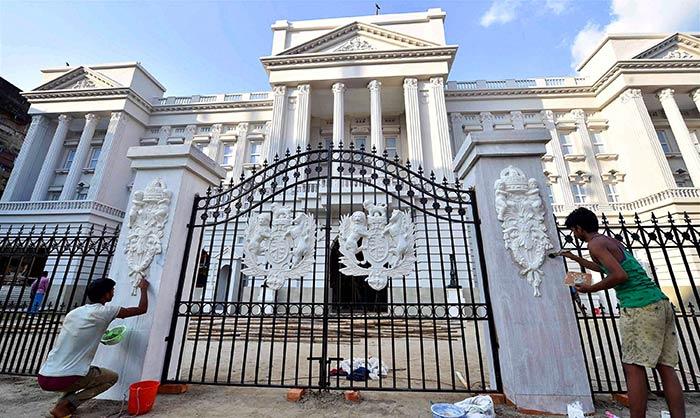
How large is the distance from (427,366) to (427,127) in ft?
48.7

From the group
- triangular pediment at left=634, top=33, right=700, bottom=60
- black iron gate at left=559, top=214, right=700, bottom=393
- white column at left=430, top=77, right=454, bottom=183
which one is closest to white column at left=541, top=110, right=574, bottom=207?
triangular pediment at left=634, top=33, right=700, bottom=60

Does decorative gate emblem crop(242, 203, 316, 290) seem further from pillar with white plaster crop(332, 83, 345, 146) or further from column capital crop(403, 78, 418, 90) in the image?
column capital crop(403, 78, 418, 90)

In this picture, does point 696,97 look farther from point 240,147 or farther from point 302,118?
point 240,147

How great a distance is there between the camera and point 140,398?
2809 millimetres

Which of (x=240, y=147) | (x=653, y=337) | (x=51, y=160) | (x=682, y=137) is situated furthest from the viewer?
(x=240, y=147)

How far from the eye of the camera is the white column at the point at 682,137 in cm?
1694

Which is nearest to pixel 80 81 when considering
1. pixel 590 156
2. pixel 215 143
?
pixel 215 143

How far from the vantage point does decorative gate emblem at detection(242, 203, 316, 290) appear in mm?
3596

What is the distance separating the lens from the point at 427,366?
16.6ft

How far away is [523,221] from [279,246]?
9.02 feet

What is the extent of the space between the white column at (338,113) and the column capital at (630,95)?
17.5 meters

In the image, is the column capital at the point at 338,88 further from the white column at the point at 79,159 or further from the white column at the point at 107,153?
the white column at the point at 79,159

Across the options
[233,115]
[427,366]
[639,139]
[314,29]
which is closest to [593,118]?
[639,139]

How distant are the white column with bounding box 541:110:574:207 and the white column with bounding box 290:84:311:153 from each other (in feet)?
51.3
